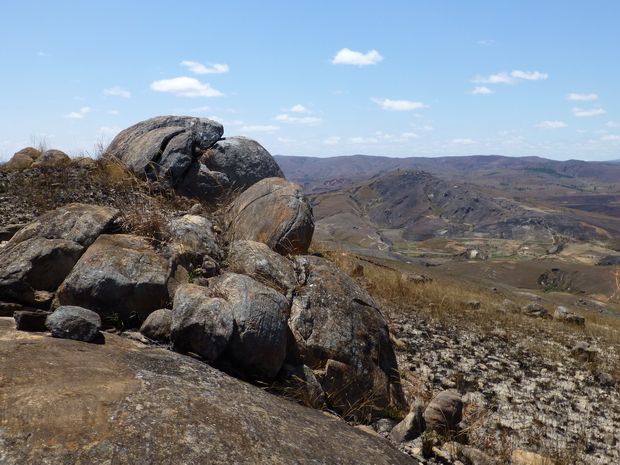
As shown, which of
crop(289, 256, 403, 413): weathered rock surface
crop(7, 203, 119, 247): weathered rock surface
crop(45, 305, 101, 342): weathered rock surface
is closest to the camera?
crop(45, 305, 101, 342): weathered rock surface

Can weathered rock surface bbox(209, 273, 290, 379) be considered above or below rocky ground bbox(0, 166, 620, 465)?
above

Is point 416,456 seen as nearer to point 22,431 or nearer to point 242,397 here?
point 242,397

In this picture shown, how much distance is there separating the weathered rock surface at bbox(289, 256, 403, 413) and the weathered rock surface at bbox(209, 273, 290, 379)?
51 cm

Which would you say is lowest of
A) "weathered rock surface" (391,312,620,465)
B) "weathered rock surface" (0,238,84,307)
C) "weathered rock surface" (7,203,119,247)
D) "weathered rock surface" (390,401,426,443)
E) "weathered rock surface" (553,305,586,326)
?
"weathered rock surface" (553,305,586,326)

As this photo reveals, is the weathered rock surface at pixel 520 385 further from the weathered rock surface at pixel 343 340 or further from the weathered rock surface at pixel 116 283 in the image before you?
the weathered rock surface at pixel 116 283

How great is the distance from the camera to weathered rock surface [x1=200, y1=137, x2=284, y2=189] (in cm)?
958

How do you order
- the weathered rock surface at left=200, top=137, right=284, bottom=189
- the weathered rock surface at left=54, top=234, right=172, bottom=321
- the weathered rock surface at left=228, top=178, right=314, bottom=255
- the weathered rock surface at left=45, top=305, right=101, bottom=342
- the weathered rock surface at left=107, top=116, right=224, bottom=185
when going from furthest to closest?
the weathered rock surface at left=200, top=137, right=284, bottom=189
the weathered rock surface at left=107, top=116, right=224, bottom=185
the weathered rock surface at left=228, top=178, right=314, bottom=255
the weathered rock surface at left=54, top=234, right=172, bottom=321
the weathered rock surface at left=45, top=305, right=101, bottom=342

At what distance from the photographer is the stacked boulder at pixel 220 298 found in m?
3.92

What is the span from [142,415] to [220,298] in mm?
1702

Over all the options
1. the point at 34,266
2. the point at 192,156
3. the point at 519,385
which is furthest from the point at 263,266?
the point at 192,156

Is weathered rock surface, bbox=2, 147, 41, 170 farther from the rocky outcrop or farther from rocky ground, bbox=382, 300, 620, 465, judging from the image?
rocky ground, bbox=382, 300, 620, 465

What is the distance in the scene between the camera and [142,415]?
2443mm

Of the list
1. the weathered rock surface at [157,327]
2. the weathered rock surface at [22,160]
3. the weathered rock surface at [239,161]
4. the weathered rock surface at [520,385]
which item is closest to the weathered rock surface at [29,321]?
the weathered rock surface at [157,327]

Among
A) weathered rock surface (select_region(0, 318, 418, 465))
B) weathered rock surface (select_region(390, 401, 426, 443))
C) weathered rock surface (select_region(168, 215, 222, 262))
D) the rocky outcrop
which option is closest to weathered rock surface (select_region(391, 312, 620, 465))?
weathered rock surface (select_region(390, 401, 426, 443))
